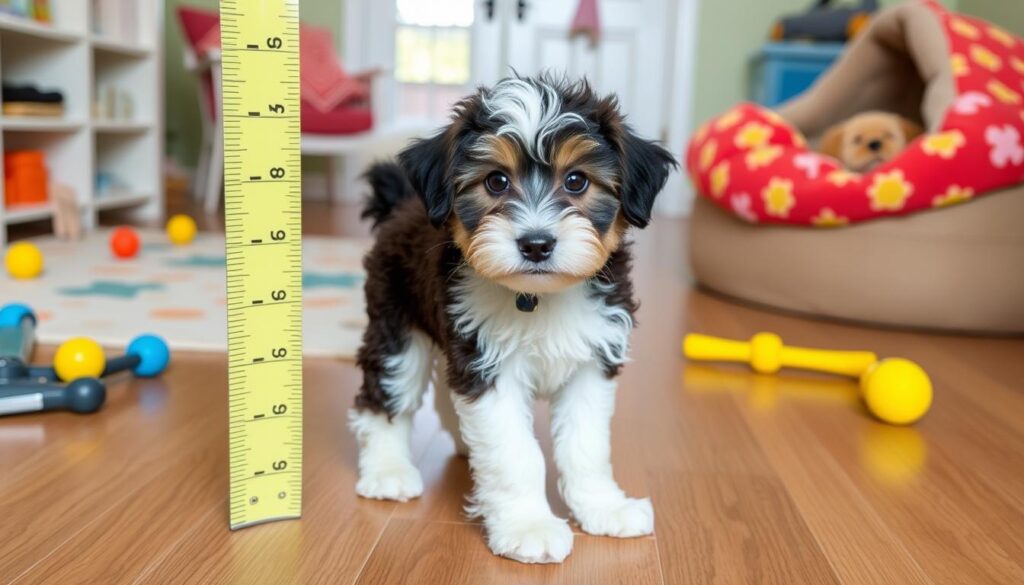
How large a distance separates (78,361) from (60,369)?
74 millimetres

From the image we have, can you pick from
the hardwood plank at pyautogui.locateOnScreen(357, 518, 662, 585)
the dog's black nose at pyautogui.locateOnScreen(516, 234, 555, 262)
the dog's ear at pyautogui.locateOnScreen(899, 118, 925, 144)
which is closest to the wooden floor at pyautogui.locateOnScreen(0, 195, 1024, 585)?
the hardwood plank at pyautogui.locateOnScreen(357, 518, 662, 585)

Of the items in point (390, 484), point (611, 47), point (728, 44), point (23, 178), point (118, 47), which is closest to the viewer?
point (390, 484)

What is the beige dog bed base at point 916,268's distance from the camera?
3.87 metres

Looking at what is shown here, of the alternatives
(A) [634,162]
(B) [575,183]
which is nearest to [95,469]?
(B) [575,183]

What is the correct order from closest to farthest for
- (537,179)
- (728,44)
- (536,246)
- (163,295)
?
1. (536,246)
2. (537,179)
3. (163,295)
4. (728,44)

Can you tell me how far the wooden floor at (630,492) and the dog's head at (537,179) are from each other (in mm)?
624

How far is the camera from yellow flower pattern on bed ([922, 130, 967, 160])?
12.5 ft

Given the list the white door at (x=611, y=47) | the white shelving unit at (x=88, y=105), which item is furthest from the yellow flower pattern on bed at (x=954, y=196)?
the white door at (x=611, y=47)

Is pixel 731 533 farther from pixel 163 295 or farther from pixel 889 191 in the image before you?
pixel 163 295

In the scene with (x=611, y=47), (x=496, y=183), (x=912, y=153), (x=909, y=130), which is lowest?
(x=496, y=183)

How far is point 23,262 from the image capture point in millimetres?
4258

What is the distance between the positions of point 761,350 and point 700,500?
50.2 inches

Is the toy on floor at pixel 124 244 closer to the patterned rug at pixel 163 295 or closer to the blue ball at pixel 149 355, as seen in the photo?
the patterned rug at pixel 163 295

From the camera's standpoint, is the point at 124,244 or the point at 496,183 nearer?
the point at 496,183
